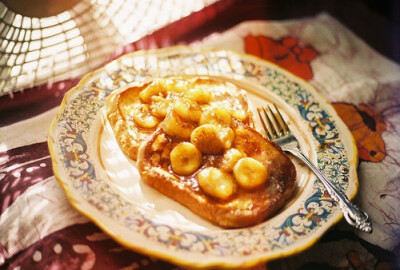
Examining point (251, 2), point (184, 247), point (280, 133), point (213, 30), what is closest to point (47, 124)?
point (184, 247)

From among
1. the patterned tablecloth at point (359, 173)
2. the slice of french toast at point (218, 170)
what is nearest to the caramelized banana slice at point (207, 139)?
the slice of french toast at point (218, 170)

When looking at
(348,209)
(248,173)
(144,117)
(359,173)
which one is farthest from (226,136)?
(359,173)

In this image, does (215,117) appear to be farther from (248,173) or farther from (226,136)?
(248,173)

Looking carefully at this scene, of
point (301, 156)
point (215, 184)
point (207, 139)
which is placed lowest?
point (301, 156)

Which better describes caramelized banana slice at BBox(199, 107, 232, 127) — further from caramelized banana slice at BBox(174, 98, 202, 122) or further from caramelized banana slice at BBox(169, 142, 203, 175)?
caramelized banana slice at BBox(169, 142, 203, 175)

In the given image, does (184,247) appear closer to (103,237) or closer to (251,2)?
(103,237)

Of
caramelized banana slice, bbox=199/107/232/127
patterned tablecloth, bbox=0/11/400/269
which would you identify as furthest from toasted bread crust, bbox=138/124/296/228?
patterned tablecloth, bbox=0/11/400/269

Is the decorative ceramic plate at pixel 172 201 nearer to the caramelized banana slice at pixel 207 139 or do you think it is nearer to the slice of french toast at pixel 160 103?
the slice of french toast at pixel 160 103
